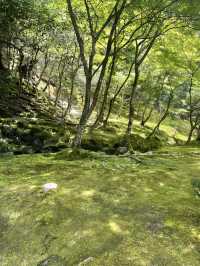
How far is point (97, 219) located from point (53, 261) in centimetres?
117

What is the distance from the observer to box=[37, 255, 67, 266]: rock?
389cm

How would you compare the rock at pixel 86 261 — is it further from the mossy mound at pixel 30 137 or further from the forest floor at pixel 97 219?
the mossy mound at pixel 30 137

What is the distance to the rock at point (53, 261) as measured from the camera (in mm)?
3892

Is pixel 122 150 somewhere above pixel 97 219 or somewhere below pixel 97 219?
below

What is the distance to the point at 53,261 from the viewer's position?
13.0 ft

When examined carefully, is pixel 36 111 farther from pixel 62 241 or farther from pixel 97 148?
pixel 62 241

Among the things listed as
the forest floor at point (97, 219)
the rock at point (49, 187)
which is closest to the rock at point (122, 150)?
the forest floor at point (97, 219)

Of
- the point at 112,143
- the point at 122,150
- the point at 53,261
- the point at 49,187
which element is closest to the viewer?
the point at 53,261

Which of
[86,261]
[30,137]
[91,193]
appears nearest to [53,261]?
[86,261]

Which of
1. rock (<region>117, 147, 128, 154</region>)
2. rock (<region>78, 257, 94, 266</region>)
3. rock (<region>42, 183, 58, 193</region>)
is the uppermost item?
rock (<region>42, 183, 58, 193</region>)

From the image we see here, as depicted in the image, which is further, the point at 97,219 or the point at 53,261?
the point at 97,219

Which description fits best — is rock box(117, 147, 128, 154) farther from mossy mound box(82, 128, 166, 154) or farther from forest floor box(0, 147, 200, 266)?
forest floor box(0, 147, 200, 266)

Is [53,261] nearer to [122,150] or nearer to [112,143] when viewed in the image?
[122,150]

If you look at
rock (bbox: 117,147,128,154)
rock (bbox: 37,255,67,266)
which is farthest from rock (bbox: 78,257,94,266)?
rock (bbox: 117,147,128,154)
